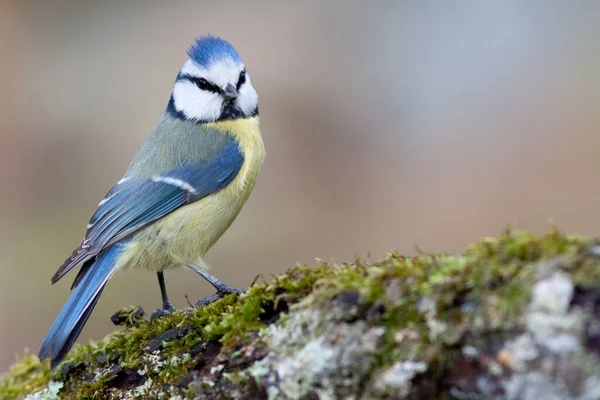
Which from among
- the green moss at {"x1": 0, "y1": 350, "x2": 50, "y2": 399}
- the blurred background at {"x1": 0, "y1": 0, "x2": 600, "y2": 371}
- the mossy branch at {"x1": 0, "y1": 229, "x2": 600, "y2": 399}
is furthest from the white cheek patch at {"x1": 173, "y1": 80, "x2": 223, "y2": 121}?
the blurred background at {"x1": 0, "y1": 0, "x2": 600, "y2": 371}

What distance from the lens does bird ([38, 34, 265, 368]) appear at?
254 centimetres

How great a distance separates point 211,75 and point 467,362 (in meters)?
2.19

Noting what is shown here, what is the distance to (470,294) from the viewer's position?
1207 millimetres

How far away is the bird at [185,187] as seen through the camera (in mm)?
2545

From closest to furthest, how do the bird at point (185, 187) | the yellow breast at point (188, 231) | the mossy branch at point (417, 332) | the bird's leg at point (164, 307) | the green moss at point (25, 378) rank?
the mossy branch at point (417, 332), the bird's leg at point (164, 307), the green moss at point (25, 378), the bird at point (185, 187), the yellow breast at point (188, 231)

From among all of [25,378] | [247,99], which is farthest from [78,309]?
[247,99]

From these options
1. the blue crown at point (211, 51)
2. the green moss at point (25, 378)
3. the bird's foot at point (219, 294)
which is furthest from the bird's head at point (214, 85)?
the green moss at point (25, 378)

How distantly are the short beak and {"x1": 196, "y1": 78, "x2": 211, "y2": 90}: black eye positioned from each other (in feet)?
0.36

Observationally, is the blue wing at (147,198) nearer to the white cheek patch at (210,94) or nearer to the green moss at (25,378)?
the white cheek patch at (210,94)

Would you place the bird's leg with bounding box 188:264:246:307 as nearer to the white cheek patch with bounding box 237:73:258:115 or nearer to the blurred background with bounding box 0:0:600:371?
the white cheek patch with bounding box 237:73:258:115

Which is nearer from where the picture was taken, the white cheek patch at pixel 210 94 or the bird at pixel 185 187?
the bird at pixel 185 187

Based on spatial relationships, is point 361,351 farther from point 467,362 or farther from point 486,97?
point 486,97

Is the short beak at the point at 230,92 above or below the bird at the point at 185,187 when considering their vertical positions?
above

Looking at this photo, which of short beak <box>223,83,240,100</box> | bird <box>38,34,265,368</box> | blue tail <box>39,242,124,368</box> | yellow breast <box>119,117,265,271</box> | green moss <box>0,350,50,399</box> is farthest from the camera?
short beak <box>223,83,240,100</box>
